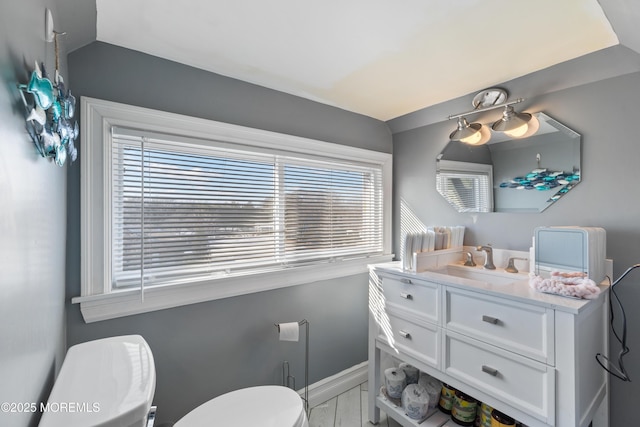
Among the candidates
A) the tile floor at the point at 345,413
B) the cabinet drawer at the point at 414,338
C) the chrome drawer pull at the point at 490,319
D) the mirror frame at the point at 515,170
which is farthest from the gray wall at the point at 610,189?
the tile floor at the point at 345,413

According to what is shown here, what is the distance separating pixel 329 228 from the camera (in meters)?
2.13

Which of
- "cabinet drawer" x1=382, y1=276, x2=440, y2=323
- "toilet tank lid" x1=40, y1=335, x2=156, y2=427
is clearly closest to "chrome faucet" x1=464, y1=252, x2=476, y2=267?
"cabinet drawer" x1=382, y1=276, x2=440, y2=323

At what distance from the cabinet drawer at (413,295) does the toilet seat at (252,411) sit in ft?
2.52

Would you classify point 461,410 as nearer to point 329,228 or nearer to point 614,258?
point 614,258

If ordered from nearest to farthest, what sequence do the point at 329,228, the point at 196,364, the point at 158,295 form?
the point at 158,295
the point at 196,364
the point at 329,228

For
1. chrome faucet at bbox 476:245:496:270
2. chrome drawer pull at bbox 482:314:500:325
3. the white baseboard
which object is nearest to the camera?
chrome drawer pull at bbox 482:314:500:325

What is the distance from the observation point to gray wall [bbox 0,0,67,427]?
0.54 m

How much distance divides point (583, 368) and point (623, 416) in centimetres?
60

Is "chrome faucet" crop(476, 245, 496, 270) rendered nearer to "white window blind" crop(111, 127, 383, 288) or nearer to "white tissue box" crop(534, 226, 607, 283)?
"white tissue box" crop(534, 226, 607, 283)

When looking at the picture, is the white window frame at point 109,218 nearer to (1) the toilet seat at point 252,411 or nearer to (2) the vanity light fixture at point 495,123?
(1) the toilet seat at point 252,411

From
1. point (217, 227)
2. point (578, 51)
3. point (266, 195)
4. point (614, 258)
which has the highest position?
point (578, 51)

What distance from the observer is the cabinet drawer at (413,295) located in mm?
1483

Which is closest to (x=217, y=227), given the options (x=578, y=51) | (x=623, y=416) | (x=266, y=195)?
(x=266, y=195)

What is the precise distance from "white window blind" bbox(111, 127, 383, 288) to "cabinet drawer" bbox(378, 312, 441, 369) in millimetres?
654
